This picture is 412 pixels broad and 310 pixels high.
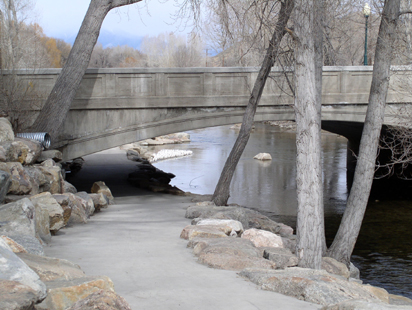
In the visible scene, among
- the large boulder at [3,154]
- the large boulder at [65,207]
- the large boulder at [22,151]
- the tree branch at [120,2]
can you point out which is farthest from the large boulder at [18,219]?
the tree branch at [120,2]

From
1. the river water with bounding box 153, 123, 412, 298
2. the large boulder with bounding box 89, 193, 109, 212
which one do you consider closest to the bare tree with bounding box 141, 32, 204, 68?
the river water with bounding box 153, 123, 412, 298

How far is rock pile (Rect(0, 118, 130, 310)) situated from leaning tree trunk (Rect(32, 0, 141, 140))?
1004 millimetres

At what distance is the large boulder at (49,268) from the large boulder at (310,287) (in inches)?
66.7

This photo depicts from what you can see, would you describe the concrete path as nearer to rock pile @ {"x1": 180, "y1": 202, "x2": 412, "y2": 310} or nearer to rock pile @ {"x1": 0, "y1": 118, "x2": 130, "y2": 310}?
rock pile @ {"x1": 180, "y1": 202, "x2": 412, "y2": 310}

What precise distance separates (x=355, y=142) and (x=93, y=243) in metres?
17.3

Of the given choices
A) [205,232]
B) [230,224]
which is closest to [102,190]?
[230,224]

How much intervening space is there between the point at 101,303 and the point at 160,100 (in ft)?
32.2

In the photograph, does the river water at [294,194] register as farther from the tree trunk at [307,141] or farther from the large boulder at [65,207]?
the large boulder at [65,207]

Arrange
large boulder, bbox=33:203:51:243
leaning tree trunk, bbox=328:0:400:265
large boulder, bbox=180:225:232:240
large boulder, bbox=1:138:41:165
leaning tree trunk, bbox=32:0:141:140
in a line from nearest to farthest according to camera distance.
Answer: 1. large boulder, bbox=33:203:51:243
2. large boulder, bbox=180:225:232:240
3. leaning tree trunk, bbox=328:0:400:265
4. large boulder, bbox=1:138:41:165
5. leaning tree trunk, bbox=32:0:141:140

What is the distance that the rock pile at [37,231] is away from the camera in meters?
2.66

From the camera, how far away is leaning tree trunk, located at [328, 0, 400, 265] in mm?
7637

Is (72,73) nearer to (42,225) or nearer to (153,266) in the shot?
(42,225)

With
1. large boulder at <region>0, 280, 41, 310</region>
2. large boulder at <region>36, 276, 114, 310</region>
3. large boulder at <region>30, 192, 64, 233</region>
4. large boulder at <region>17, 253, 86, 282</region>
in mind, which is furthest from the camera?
large boulder at <region>30, 192, 64, 233</region>

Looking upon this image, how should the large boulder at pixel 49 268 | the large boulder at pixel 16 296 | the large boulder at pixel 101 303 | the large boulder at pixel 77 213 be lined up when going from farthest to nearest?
the large boulder at pixel 77 213 → the large boulder at pixel 49 268 → the large boulder at pixel 101 303 → the large boulder at pixel 16 296
